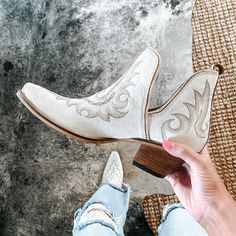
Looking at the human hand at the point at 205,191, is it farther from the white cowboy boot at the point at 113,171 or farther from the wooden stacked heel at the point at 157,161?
the white cowboy boot at the point at 113,171

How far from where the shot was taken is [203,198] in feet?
2.66

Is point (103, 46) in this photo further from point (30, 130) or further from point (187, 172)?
point (187, 172)

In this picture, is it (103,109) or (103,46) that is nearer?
(103,109)

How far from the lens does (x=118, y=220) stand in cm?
109

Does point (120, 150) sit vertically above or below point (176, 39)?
below

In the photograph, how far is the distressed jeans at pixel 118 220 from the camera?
3.29 ft

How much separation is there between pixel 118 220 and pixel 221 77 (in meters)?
0.47

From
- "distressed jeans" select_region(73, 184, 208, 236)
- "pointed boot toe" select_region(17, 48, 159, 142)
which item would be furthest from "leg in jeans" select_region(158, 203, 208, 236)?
"pointed boot toe" select_region(17, 48, 159, 142)

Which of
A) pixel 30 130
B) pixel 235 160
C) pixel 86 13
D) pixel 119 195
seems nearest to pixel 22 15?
pixel 86 13

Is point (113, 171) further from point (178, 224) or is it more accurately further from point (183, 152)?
point (183, 152)

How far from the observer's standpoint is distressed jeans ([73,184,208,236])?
3.29 feet

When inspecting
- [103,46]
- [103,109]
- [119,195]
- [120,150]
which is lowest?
[119,195]

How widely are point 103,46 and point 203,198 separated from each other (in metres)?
0.56

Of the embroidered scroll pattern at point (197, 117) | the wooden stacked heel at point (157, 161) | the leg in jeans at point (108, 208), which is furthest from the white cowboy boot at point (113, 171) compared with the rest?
the embroidered scroll pattern at point (197, 117)
